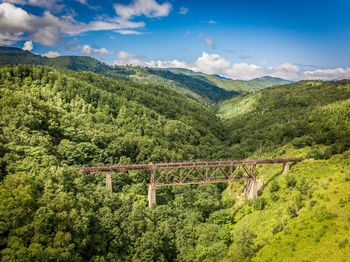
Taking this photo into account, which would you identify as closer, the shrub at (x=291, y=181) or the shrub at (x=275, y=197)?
the shrub at (x=275, y=197)

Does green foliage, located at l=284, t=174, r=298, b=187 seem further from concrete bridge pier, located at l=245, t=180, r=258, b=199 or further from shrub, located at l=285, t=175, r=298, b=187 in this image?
concrete bridge pier, located at l=245, t=180, r=258, b=199

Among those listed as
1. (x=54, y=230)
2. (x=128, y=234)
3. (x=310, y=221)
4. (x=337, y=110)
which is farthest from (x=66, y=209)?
(x=337, y=110)

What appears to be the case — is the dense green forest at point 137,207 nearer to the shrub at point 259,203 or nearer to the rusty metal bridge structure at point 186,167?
the shrub at point 259,203

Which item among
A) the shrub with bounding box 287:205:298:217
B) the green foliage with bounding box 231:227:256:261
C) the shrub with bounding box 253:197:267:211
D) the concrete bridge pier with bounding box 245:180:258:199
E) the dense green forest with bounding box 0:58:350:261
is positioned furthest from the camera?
the concrete bridge pier with bounding box 245:180:258:199

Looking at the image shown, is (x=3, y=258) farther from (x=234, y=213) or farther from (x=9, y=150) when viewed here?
(x=234, y=213)

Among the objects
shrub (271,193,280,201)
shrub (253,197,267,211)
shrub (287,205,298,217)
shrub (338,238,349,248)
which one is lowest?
shrub (253,197,267,211)

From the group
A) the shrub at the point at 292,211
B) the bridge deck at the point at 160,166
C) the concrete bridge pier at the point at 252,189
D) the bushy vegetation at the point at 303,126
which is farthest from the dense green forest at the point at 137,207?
the bridge deck at the point at 160,166

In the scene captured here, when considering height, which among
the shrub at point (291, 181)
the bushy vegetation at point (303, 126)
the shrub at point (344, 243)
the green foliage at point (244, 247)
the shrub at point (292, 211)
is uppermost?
the bushy vegetation at point (303, 126)

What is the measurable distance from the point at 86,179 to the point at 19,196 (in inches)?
977

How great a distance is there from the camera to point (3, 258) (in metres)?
22.7

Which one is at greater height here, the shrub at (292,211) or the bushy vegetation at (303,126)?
the bushy vegetation at (303,126)

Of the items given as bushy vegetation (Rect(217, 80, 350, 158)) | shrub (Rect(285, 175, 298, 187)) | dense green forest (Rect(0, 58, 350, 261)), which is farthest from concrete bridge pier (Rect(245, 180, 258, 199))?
bushy vegetation (Rect(217, 80, 350, 158))

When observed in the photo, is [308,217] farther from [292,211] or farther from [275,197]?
[275,197]

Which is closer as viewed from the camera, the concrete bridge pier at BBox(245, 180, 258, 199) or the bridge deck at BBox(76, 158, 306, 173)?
the bridge deck at BBox(76, 158, 306, 173)
